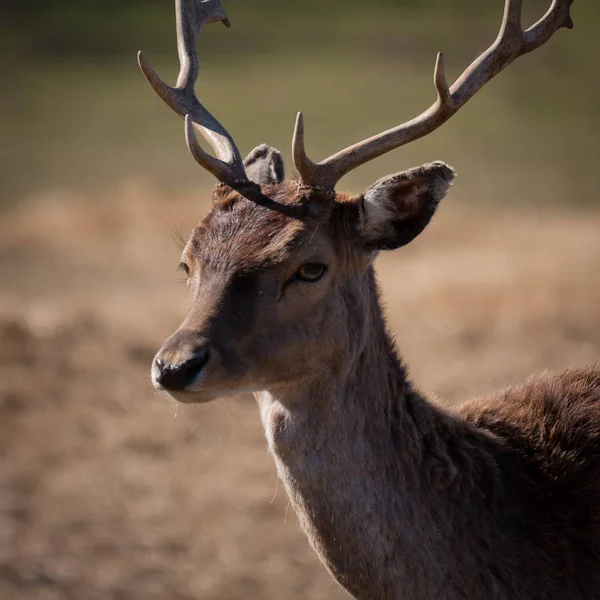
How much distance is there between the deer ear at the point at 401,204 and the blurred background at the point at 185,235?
2459mm

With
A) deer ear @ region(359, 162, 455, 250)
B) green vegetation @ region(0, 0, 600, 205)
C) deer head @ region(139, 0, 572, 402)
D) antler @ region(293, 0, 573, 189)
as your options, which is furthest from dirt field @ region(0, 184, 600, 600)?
green vegetation @ region(0, 0, 600, 205)

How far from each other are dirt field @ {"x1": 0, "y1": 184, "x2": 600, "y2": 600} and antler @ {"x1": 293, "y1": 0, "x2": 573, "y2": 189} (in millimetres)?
3327

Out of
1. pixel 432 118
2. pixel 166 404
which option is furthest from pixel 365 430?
pixel 166 404

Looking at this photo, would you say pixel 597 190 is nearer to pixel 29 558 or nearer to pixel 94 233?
pixel 94 233

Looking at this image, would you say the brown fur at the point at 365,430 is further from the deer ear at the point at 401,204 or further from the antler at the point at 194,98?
the antler at the point at 194,98

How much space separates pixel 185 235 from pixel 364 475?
11712mm

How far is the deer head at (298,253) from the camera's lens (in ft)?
13.1

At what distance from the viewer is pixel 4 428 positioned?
9.00m

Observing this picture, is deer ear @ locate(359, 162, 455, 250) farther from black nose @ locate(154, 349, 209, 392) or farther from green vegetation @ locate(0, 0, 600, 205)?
green vegetation @ locate(0, 0, 600, 205)

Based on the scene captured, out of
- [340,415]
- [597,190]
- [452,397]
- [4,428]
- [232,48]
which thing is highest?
[232,48]

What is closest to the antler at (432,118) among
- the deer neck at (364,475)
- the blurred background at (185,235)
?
the deer neck at (364,475)

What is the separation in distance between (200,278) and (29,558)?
3.59m

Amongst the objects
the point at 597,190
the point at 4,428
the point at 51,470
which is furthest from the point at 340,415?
the point at 597,190

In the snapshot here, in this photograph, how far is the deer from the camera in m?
4.04
